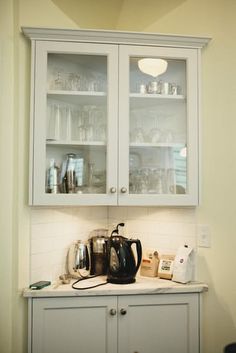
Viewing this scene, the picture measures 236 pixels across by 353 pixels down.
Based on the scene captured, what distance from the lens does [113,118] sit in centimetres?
182

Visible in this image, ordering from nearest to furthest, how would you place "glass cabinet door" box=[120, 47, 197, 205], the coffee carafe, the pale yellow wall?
the pale yellow wall < "glass cabinet door" box=[120, 47, 197, 205] < the coffee carafe

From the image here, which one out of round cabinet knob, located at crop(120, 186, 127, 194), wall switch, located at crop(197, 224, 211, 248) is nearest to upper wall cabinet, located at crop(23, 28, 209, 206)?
round cabinet knob, located at crop(120, 186, 127, 194)

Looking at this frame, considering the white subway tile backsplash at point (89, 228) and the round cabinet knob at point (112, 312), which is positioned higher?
the white subway tile backsplash at point (89, 228)

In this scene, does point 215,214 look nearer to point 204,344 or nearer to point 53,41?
point 204,344

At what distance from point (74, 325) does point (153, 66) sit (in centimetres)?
155

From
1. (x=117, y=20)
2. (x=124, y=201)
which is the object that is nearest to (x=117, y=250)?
(x=124, y=201)

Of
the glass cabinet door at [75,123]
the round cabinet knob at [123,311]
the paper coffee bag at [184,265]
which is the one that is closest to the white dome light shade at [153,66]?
the glass cabinet door at [75,123]

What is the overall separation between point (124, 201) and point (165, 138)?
0.47 meters

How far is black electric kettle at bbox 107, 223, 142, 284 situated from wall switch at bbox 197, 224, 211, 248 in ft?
1.24

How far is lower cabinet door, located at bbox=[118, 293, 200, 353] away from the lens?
176 centimetres

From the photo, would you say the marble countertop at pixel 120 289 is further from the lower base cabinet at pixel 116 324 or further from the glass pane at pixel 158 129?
the glass pane at pixel 158 129

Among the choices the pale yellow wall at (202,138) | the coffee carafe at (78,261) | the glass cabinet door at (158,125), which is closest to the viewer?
the pale yellow wall at (202,138)

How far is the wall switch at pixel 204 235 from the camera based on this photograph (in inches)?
74.9

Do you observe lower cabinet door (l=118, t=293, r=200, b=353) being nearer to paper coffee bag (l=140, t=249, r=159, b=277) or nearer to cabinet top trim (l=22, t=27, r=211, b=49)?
paper coffee bag (l=140, t=249, r=159, b=277)
